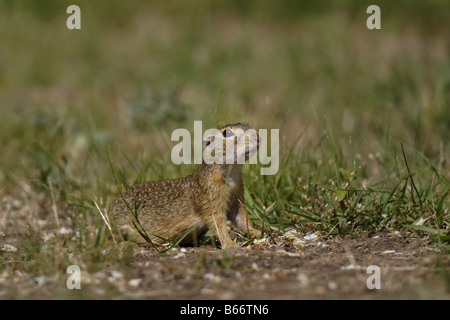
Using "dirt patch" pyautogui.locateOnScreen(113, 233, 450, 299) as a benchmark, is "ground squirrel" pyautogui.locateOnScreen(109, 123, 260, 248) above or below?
above

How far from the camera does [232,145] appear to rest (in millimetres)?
4570

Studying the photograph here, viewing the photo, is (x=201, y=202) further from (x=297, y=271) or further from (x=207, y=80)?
(x=207, y=80)

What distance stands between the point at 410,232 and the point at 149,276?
67.5 inches

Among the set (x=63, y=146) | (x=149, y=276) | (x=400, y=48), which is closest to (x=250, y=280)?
(x=149, y=276)

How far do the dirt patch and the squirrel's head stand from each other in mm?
586

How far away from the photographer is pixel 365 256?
4.14m

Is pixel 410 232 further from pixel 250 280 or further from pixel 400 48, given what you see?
pixel 400 48

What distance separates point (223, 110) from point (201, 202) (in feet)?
5.60

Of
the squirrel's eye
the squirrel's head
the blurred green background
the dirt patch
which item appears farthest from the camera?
the blurred green background

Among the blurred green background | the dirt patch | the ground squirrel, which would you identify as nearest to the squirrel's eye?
the ground squirrel

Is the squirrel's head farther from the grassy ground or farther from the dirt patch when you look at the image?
the dirt patch

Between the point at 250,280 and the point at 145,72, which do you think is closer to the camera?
the point at 250,280

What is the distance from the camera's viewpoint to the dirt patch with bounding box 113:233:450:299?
352cm

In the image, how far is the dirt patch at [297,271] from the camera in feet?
11.6
